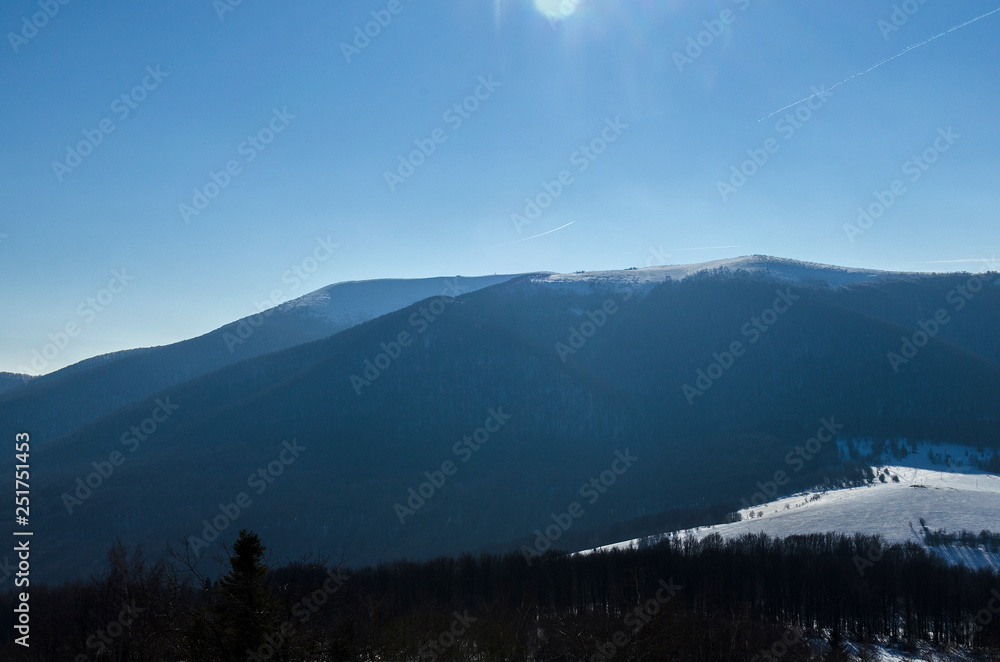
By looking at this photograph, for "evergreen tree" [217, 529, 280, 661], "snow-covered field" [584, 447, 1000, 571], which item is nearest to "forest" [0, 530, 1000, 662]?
"evergreen tree" [217, 529, 280, 661]

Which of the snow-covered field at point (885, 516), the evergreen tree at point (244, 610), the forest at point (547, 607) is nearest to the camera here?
the evergreen tree at point (244, 610)

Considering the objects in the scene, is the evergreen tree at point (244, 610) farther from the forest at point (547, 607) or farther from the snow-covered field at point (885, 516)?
the snow-covered field at point (885, 516)

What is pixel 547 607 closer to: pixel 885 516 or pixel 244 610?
pixel 244 610

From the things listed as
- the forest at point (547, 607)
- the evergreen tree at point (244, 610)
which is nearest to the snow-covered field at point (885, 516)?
the forest at point (547, 607)

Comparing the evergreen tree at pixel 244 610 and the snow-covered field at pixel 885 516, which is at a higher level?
the evergreen tree at pixel 244 610

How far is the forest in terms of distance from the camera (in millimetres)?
21766

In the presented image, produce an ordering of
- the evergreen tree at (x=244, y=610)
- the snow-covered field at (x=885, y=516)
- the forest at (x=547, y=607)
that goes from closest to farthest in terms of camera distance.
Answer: the evergreen tree at (x=244, y=610)
the forest at (x=547, y=607)
the snow-covered field at (x=885, y=516)

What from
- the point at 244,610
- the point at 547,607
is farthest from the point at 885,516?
the point at 244,610

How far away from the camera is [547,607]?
77.9 metres

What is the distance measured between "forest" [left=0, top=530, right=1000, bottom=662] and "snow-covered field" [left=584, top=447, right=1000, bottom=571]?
29.7 ft

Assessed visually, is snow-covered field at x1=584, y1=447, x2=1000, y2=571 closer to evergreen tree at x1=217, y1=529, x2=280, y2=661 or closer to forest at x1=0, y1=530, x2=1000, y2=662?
forest at x1=0, y1=530, x2=1000, y2=662

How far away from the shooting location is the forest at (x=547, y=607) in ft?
71.4

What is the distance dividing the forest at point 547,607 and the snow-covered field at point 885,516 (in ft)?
29.7

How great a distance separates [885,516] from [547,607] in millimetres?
77014
